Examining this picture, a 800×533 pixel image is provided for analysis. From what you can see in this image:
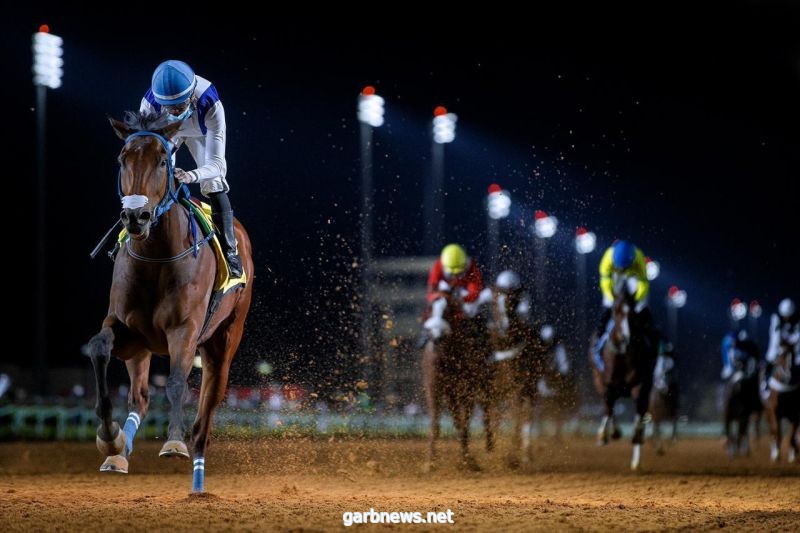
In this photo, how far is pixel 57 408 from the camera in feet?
73.8

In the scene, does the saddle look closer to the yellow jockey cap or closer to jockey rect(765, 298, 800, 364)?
the yellow jockey cap

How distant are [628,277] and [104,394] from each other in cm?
942

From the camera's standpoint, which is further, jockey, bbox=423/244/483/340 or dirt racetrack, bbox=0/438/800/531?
jockey, bbox=423/244/483/340

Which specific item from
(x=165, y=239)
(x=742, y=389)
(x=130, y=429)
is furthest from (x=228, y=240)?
(x=742, y=389)

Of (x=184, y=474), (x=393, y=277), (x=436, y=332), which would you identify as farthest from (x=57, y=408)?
(x=393, y=277)

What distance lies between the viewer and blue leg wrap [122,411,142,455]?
8461mm

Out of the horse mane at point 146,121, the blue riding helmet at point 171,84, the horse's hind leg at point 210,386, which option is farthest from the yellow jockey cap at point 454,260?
the horse mane at point 146,121

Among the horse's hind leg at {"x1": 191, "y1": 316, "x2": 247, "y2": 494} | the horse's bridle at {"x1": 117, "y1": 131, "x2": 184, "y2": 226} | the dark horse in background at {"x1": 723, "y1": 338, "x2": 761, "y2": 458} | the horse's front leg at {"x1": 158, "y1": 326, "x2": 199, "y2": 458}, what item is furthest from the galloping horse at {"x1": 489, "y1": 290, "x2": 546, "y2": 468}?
the horse's bridle at {"x1": 117, "y1": 131, "x2": 184, "y2": 226}

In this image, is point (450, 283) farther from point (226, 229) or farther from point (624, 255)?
point (226, 229)

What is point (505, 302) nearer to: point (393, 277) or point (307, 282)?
point (307, 282)

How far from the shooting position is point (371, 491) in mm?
11023

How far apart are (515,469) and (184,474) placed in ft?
14.6

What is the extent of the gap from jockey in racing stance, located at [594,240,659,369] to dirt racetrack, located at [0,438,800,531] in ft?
6.48

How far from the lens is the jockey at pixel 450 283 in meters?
14.6
